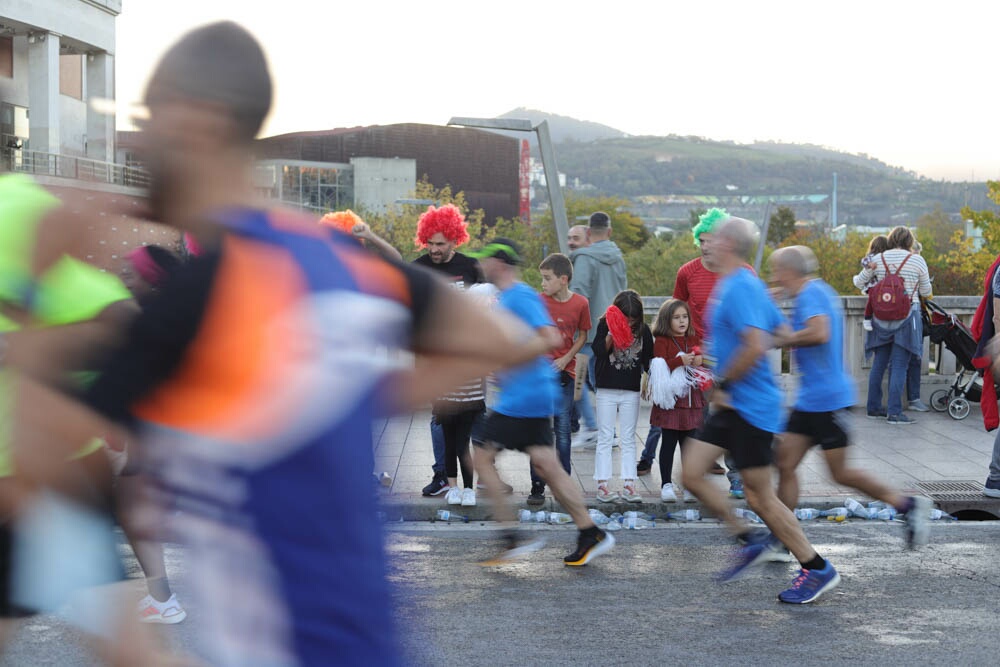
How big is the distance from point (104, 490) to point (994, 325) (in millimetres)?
7176

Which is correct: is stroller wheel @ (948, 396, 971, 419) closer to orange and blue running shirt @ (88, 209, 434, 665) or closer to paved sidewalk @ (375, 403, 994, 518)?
paved sidewalk @ (375, 403, 994, 518)

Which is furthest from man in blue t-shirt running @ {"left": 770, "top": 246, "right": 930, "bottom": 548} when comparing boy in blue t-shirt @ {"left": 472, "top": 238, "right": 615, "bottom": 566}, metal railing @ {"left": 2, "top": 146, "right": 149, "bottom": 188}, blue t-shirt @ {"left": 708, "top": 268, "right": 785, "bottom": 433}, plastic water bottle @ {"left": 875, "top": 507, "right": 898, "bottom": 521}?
metal railing @ {"left": 2, "top": 146, "right": 149, "bottom": 188}

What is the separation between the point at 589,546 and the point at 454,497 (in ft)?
6.12

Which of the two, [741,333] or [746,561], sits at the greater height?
[741,333]

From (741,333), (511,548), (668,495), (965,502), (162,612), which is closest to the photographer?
(162,612)

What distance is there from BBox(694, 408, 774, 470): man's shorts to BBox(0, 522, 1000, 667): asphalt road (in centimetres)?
77

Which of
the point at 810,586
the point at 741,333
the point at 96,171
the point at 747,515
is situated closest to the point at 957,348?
the point at 747,515

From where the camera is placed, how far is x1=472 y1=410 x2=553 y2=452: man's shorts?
21.5 ft

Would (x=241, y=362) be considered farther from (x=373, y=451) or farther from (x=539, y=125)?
(x=539, y=125)

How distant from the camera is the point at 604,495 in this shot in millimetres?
8180

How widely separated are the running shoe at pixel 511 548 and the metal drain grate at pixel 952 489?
3.51m

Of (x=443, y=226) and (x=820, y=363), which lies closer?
(x=820, y=363)

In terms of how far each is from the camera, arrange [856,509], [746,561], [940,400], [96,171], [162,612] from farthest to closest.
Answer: [940,400] → [856,509] → [746,561] → [162,612] → [96,171]

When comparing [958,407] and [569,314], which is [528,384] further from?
[958,407]
